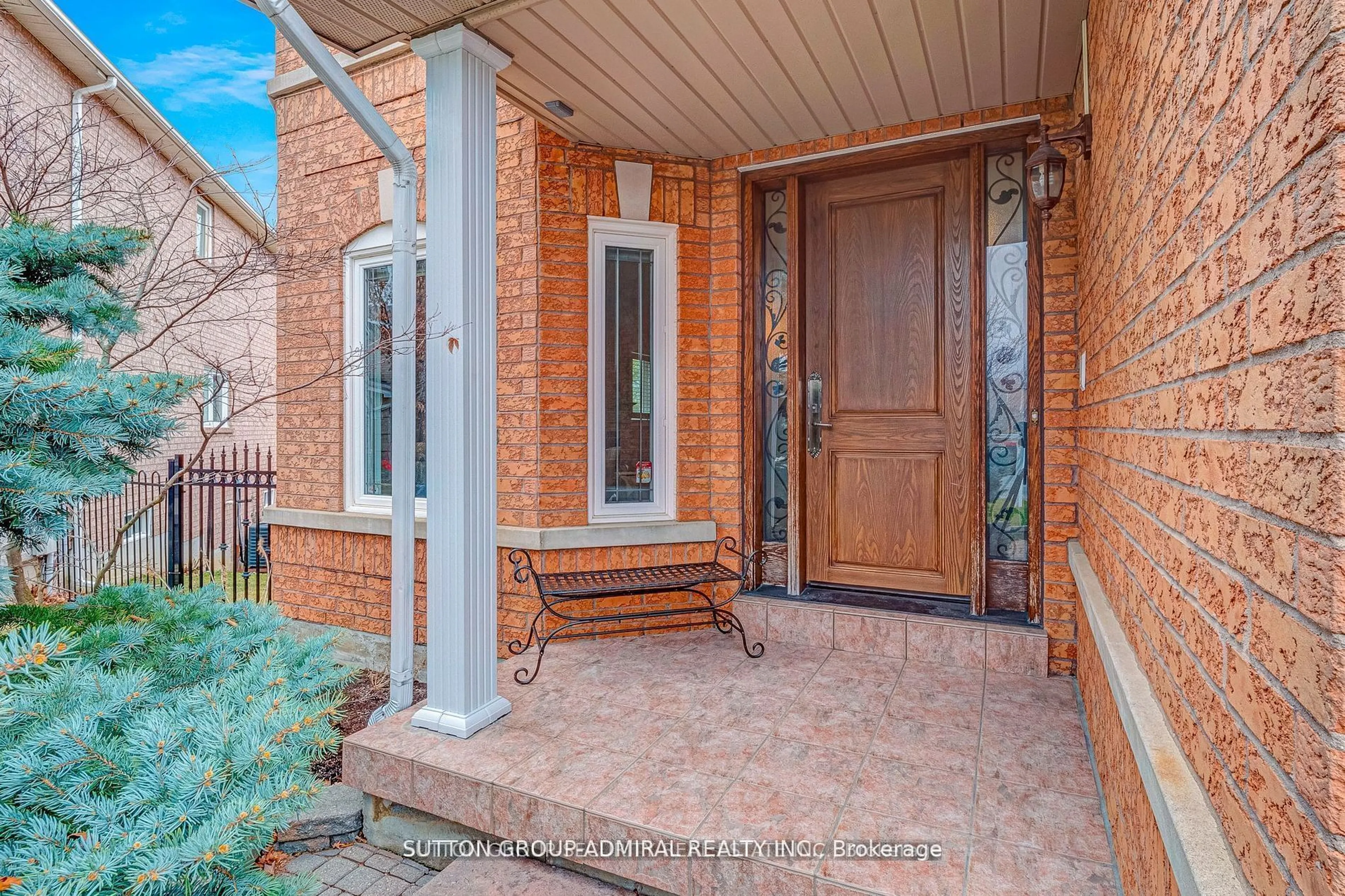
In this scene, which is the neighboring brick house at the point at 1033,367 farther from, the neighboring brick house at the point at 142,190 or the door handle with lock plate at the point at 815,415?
the neighboring brick house at the point at 142,190

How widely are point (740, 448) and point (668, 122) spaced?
1.61 m

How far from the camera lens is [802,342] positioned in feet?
11.6

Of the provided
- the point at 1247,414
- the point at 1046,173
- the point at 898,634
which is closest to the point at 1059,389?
the point at 1046,173

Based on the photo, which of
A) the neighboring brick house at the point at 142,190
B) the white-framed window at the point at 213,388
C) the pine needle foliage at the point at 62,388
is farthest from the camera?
the neighboring brick house at the point at 142,190

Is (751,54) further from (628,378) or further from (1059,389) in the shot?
(1059,389)

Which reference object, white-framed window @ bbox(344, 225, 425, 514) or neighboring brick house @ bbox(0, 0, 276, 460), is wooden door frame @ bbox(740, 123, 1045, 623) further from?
neighboring brick house @ bbox(0, 0, 276, 460)

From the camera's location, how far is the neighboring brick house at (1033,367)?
64cm

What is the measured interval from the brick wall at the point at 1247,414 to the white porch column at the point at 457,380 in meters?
1.90

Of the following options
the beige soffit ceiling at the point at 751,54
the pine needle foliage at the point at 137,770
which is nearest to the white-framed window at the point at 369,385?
the beige soffit ceiling at the point at 751,54

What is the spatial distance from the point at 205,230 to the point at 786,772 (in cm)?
442

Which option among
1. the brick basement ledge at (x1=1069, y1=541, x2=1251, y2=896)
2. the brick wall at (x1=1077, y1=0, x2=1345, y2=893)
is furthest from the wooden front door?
the brick wall at (x1=1077, y1=0, x2=1345, y2=893)

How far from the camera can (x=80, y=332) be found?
120cm

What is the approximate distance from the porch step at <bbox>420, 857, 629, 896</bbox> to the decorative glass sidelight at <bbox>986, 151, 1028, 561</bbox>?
222 cm

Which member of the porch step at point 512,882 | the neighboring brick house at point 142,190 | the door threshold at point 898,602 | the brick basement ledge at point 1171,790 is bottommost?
the porch step at point 512,882
